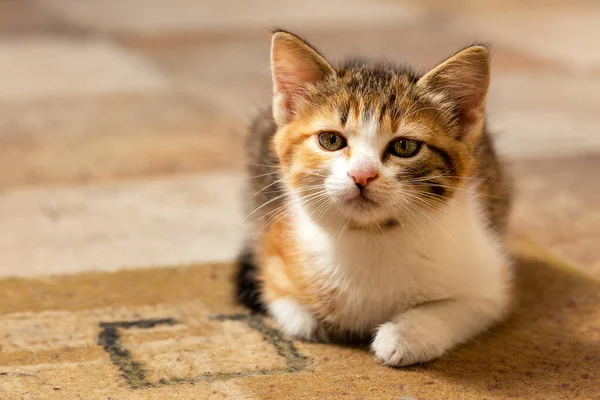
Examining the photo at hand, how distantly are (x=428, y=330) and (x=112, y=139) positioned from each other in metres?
2.64

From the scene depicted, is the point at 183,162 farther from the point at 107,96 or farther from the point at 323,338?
the point at 323,338

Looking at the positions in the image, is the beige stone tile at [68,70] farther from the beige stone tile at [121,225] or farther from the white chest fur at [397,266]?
the white chest fur at [397,266]

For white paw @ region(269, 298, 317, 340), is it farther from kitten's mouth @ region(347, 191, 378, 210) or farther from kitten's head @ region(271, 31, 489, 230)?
kitten's mouth @ region(347, 191, 378, 210)

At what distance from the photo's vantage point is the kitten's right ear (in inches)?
94.6

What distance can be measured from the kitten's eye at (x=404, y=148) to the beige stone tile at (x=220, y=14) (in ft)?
16.8

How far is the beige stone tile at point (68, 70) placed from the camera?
5496 millimetres

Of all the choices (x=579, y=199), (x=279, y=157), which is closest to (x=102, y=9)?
(x=579, y=199)

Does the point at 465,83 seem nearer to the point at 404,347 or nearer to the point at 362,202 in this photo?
the point at 362,202

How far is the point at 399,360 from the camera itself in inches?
90.8

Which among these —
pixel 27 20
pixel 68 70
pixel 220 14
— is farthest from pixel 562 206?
pixel 27 20

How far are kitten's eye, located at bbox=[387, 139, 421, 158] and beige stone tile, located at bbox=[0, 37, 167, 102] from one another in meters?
3.49

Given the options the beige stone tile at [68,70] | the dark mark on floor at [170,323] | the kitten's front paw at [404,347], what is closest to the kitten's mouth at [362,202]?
the kitten's front paw at [404,347]

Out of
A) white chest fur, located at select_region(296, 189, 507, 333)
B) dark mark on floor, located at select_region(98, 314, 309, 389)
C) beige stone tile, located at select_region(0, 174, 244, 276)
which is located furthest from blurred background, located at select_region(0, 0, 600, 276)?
white chest fur, located at select_region(296, 189, 507, 333)

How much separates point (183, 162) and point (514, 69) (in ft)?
8.65
